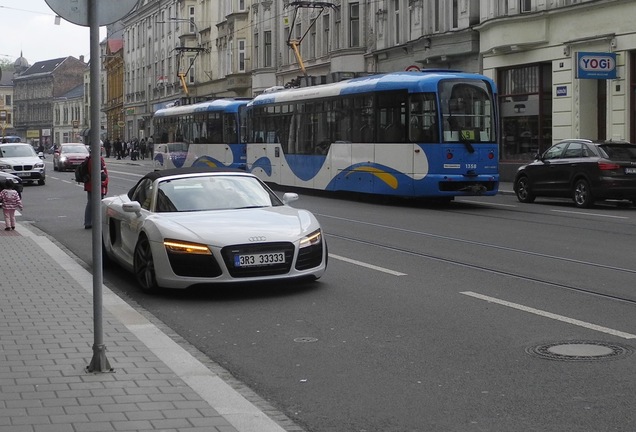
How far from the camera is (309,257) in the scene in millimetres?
11383

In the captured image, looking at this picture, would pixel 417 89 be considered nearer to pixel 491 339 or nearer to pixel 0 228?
pixel 0 228

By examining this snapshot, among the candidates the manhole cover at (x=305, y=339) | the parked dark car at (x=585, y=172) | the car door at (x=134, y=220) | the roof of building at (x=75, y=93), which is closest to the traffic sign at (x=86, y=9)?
the manhole cover at (x=305, y=339)

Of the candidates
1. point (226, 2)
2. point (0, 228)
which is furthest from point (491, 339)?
point (226, 2)

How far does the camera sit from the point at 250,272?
432 inches

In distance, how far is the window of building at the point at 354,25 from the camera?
167 feet

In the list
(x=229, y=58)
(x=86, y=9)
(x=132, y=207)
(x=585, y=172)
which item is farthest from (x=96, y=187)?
(x=229, y=58)

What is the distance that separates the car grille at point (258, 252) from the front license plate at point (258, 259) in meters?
0.03

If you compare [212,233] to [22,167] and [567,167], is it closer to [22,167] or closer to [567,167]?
[567,167]

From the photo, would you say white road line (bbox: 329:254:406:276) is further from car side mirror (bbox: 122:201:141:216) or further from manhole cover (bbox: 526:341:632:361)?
manhole cover (bbox: 526:341:632:361)

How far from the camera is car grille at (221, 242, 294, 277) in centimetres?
1087

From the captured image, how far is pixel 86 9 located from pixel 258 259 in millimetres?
4366

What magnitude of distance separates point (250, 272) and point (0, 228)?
10764 mm

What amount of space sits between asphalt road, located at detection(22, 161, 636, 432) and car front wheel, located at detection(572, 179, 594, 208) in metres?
8.44

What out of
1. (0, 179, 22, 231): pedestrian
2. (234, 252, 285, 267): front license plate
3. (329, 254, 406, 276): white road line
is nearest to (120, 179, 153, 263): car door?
(234, 252, 285, 267): front license plate
